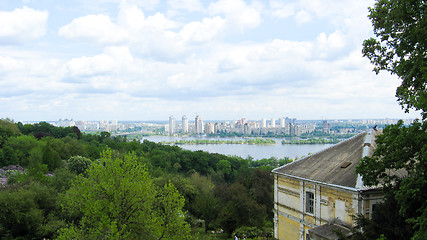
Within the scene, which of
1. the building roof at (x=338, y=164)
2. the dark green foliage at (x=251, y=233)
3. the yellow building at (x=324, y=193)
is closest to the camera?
the yellow building at (x=324, y=193)

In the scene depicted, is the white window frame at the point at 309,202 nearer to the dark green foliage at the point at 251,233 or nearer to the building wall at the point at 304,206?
the building wall at the point at 304,206

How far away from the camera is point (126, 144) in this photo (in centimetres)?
5578

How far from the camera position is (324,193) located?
38.0 feet

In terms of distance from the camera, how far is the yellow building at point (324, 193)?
10336 mm

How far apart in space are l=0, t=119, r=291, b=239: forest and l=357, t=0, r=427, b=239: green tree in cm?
749

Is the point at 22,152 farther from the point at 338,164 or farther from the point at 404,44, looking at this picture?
the point at 404,44

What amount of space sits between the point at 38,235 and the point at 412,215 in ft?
60.6

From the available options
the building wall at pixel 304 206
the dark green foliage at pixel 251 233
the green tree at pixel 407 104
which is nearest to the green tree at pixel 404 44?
the green tree at pixel 407 104

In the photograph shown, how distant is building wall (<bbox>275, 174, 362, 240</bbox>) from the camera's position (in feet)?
34.9

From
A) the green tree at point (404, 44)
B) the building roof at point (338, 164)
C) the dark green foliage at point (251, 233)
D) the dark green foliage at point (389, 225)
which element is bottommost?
the dark green foliage at point (251, 233)

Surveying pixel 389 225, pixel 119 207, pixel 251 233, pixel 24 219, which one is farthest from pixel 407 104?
pixel 24 219

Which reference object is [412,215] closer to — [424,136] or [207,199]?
[424,136]

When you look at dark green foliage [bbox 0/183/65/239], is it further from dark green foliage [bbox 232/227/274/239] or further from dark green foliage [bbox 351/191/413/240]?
dark green foliage [bbox 351/191/413/240]

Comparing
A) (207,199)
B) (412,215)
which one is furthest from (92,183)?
(207,199)
